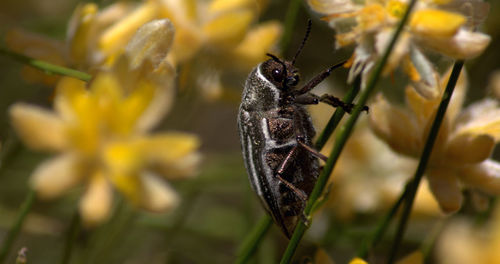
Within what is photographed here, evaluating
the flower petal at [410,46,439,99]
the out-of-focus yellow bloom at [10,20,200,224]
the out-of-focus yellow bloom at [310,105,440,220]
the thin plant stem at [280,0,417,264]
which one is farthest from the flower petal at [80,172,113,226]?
the out-of-focus yellow bloom at [310,105,440,220]

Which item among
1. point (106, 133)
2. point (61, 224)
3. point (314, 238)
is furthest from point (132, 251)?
point (106, 133)

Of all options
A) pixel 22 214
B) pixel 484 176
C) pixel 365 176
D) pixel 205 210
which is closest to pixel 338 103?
pixel 484 176

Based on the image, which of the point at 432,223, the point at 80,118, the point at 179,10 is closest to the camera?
the point at 80,118

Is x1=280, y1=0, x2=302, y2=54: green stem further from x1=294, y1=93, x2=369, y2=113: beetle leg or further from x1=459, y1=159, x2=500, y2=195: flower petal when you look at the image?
x1=459, y1=159, x2=500, y2=195: flower petal

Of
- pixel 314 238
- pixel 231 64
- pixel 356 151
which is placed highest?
pixel 231 64

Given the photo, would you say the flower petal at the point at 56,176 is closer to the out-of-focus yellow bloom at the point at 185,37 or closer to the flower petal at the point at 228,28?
the out-of-focus yellow bloom at the point at 185,37

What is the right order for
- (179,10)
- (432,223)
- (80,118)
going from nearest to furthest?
(80,118), (179,10), (432,223)

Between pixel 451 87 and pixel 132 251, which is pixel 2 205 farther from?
pixel 451 87

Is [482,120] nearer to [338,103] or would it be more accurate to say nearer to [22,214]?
[338,103]
